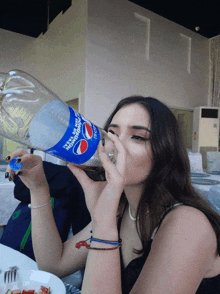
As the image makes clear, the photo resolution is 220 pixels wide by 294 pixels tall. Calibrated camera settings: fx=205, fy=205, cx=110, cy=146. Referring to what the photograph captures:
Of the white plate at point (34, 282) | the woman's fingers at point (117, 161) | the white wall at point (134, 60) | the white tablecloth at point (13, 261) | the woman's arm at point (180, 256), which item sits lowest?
the white tablecloth at point (13, 261)

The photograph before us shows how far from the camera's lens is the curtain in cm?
532

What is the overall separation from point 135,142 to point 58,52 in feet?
14.4

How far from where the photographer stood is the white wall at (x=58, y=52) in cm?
365

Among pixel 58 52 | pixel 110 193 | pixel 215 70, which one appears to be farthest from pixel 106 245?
pixel 215 70

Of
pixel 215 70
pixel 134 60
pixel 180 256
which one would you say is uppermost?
pixel 215 70

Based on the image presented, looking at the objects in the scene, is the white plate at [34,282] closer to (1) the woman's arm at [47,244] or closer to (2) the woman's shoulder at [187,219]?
(1) the woman's arm at [47,244]

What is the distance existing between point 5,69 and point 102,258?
5.30m

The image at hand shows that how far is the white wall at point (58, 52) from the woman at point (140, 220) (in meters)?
3.07

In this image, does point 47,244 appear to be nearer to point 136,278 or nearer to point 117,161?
point 136,278

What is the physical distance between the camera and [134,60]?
13.5ft

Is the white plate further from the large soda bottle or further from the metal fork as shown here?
the large soda bottle

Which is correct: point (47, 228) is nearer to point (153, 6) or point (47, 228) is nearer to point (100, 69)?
point (100, 69)

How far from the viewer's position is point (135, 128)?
66 centimetres

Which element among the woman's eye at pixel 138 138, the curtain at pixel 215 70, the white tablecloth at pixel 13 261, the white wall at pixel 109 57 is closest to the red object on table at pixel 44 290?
the white tablecloth at pixel 13 261
